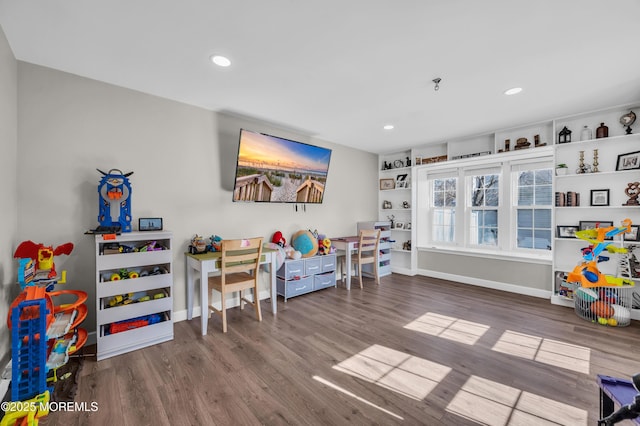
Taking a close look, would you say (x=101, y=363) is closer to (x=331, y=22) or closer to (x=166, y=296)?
(x=166, y=296)

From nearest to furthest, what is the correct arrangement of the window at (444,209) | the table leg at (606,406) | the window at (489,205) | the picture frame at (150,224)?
the table leg at (606,406), the picture frame at (150,224), the window at (489,205), the window at (444,209)

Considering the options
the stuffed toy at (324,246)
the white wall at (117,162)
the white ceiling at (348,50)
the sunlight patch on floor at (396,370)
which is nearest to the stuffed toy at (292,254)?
the white wall at (117,162)

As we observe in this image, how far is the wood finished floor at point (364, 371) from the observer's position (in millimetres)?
1676

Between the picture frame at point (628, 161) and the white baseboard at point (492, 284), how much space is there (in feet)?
5.79

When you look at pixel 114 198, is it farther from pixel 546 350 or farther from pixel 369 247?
pixel 546 350

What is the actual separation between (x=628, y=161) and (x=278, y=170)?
4122 millimetres

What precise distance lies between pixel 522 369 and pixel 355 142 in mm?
3740

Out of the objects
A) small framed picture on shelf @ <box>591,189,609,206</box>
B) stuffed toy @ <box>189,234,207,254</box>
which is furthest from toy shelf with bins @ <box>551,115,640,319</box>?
stuffed toy @ <box>189,234,207,254</box>

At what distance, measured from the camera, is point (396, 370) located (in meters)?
2.12

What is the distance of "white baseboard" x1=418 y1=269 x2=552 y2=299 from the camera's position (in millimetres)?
3879

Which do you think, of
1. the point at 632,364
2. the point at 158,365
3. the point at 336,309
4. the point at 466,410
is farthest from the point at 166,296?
the point at 632,364

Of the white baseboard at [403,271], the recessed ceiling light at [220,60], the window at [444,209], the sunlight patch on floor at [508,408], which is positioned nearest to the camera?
the sunlight patch on floor at [508,408]

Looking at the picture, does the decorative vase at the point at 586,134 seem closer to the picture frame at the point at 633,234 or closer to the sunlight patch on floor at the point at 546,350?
the picture frame at the point at 633,234

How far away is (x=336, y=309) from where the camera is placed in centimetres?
341
